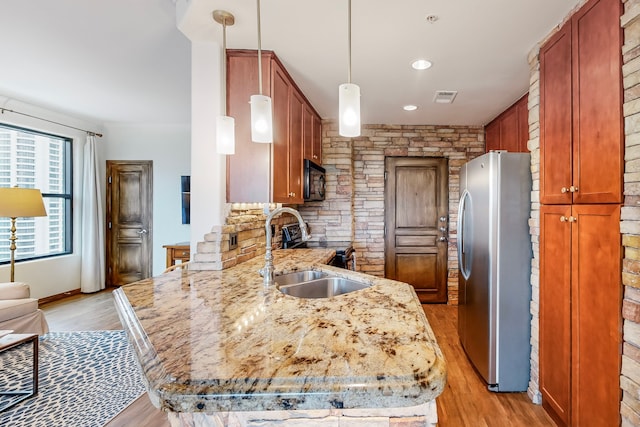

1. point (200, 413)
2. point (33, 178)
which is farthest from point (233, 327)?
point (33, 178)

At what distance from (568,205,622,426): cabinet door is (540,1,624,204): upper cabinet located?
14 cm

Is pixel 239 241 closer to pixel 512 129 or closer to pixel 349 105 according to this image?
pixel 349 105

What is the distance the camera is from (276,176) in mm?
2441

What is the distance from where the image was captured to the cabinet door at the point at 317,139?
376cm

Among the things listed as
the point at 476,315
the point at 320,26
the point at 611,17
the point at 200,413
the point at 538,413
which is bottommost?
the point at 538,413

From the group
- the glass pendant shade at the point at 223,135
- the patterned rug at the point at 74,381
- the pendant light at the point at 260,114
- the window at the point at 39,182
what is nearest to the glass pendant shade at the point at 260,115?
the pendant light at the point at 260,114

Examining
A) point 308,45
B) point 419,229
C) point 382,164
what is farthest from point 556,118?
point 419,229

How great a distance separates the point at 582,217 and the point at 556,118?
0.63m

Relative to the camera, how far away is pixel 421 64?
251cm

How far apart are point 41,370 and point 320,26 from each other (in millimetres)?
3219

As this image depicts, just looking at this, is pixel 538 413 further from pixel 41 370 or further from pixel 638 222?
pixel 41 370

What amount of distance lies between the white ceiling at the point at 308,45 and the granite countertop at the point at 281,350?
5.09 ft

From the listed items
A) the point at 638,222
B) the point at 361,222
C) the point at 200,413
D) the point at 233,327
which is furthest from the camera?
the point at 361,222

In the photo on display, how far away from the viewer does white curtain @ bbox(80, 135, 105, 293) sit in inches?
190
